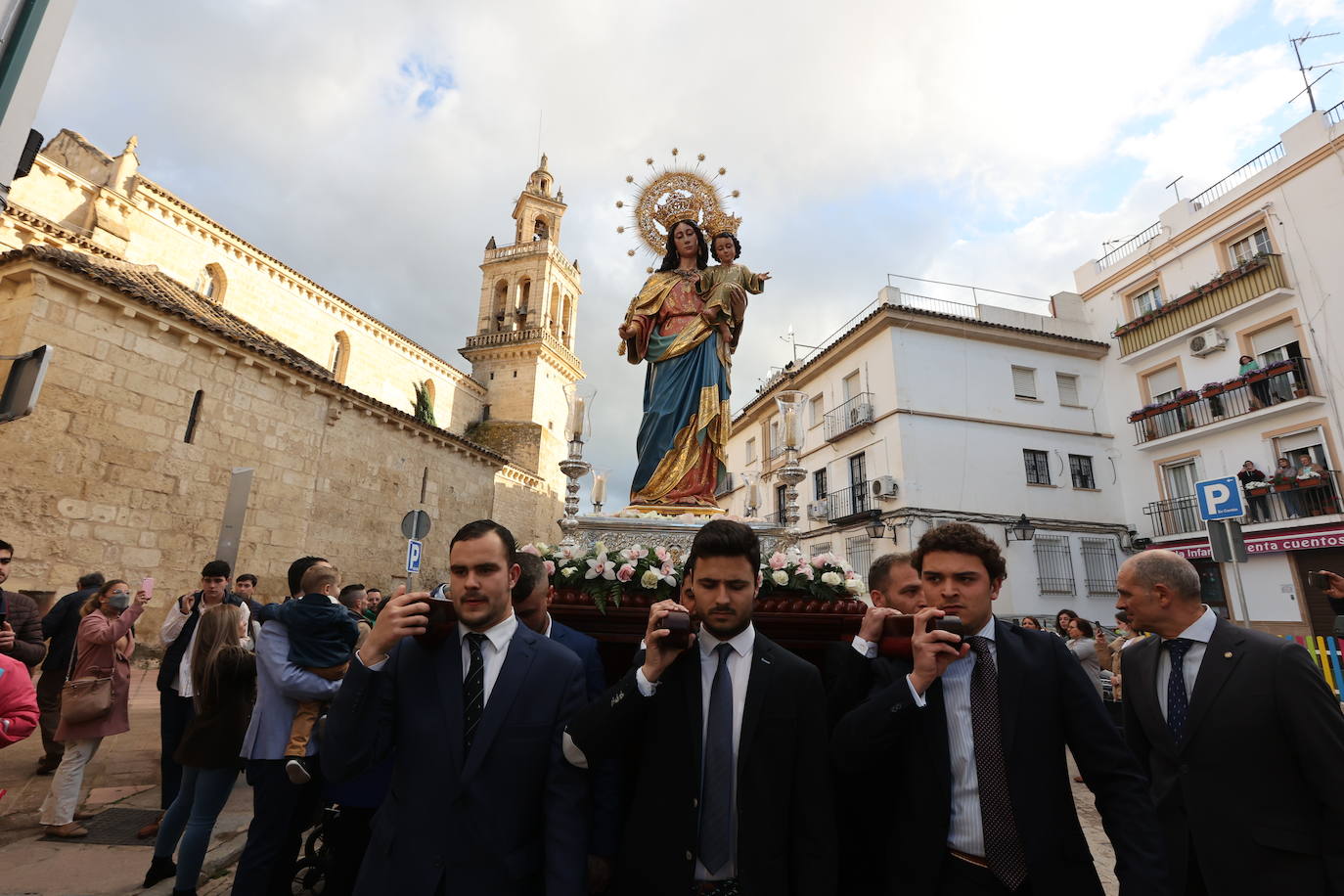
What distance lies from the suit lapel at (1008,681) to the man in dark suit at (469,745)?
1380mm

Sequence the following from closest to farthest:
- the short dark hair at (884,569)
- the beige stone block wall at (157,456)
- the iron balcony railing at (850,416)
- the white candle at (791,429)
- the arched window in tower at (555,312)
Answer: the short dark hair at (884,569)
the white candle at (791,429)
the beige stone block wall at (157,456)
the iron balcony railing at (850,416)
the arched window in tower at (555,312)

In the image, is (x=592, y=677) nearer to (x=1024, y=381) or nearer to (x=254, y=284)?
(x=1024, y=381)

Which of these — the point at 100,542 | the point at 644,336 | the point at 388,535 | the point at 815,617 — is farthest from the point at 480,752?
the point at 388,535

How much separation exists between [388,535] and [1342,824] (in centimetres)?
1759

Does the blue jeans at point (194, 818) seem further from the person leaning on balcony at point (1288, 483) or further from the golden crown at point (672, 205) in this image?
the person leaning on balcony at point (1288, 483)

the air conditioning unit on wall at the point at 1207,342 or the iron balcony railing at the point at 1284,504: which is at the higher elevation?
the air conditioning unit on wall at the point at 1207,342

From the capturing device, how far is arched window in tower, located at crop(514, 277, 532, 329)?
36.3 meters

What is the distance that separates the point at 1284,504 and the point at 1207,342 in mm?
4451

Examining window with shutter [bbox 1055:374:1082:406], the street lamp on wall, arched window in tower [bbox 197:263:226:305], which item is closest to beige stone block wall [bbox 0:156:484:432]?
arched window in tower [bbox 197:263:226:305]

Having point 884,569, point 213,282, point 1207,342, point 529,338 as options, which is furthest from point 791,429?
point 529,338

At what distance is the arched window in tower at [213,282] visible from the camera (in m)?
20.4

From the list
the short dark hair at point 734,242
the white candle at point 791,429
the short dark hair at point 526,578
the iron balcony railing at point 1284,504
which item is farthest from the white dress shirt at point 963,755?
the iron balcony railing at point 1284,504

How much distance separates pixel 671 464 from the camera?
516 centimetres

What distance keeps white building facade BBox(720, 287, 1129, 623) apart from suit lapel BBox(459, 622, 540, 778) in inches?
612
